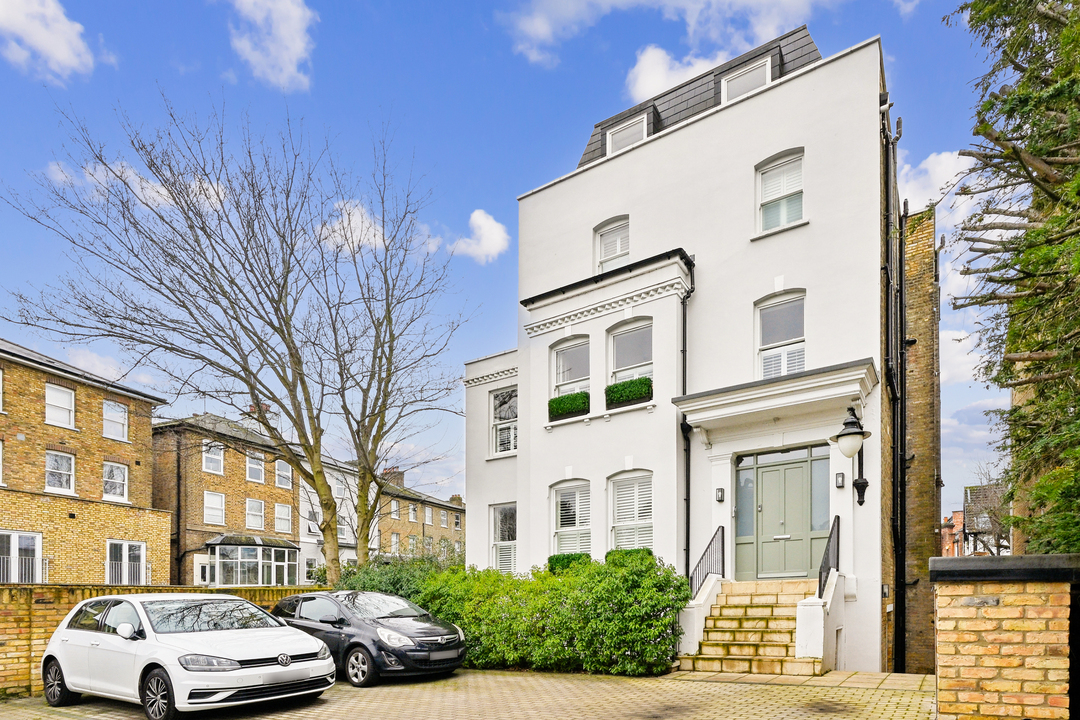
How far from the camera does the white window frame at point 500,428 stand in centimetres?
2008

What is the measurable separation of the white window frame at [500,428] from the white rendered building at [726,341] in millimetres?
401

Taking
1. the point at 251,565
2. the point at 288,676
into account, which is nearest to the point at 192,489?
the point at 251,565

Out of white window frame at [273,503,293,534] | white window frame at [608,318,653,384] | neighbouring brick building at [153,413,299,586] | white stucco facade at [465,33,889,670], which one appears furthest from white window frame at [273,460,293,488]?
white window frame at [608,318,653,384]

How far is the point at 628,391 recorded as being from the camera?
53.6ft

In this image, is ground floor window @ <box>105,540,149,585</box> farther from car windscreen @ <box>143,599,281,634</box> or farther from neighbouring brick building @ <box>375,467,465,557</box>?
car windscreen @ <box>143,599,281,634</box>

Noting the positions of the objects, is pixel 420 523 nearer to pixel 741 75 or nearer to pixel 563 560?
pixel 563 560

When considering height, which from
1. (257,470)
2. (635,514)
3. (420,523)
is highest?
(635,514)

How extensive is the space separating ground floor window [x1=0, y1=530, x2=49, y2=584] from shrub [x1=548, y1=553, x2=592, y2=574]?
65.3 feet

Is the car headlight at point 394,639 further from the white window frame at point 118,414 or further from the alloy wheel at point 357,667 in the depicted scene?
the white window frame at point 118,414

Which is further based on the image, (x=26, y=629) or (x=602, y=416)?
(x=602, y=416)

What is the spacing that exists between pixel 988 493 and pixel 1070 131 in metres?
38.2

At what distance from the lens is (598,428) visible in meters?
16.8

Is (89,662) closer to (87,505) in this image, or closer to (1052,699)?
(1052,699)

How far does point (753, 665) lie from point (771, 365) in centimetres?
570
